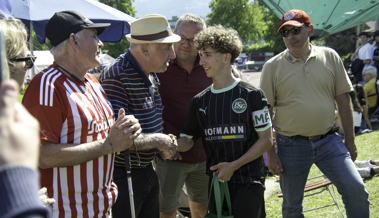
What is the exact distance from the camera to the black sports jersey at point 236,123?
111 inches

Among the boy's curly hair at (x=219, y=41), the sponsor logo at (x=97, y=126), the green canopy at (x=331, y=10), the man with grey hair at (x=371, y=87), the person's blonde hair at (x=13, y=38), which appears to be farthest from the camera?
the man with grey hair at (x=371, y=87)

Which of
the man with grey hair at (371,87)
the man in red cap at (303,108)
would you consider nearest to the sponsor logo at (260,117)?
the man in red cap at (303,108)

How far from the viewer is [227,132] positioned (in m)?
2.86

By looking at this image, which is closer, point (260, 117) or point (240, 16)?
point (260, 117)

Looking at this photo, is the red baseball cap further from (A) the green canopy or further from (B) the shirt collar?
(A) the green canopy

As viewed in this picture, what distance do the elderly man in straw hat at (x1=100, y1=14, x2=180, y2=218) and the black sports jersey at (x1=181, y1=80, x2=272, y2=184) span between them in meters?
0.38

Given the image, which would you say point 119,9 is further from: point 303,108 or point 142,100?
point 142,100

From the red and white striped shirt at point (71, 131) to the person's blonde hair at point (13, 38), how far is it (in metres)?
0.22

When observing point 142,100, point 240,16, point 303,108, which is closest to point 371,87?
point 303,108

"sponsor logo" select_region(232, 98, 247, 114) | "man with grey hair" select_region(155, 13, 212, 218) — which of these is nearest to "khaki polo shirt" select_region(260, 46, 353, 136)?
"man with grey hair" select_region(155, 13, 212, 218)

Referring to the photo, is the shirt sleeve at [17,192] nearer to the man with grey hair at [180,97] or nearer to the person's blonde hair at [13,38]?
the person's blonde hair at [13,38]

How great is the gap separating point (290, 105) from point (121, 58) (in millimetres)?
1780

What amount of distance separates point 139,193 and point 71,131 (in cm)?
110

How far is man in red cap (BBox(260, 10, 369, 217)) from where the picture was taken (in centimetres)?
349
